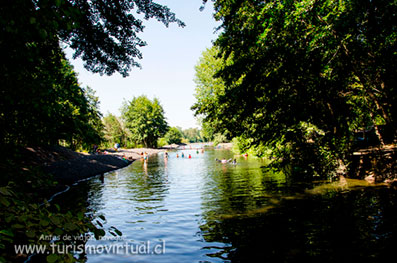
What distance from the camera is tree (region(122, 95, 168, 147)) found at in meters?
90.4

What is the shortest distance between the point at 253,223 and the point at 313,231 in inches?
89.2

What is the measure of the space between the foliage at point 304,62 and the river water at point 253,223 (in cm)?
311

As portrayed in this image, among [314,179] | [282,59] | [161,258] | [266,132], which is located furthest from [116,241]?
[314,179]

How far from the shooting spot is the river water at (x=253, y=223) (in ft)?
23.8

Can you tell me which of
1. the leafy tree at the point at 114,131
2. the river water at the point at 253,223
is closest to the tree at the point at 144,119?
the leafy tree at the point at 114,131

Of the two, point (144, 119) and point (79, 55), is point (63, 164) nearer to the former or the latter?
point (79, 55)

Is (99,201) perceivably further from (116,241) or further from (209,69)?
(209,69)

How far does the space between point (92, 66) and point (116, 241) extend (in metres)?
6.44

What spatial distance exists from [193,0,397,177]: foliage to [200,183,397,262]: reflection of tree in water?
2.90 metres

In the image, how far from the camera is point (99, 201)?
49.8 ft

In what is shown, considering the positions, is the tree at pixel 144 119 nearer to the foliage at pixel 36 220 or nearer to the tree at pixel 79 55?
the tree at pixel 79 55

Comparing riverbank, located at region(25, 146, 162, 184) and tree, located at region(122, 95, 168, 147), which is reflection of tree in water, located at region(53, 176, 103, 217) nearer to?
riverbank, located at region(25, 146, 162, 184)

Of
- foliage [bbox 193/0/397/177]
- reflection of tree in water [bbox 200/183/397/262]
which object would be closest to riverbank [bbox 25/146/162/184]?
reflection of tree in water [bbox 200/183/397/262]

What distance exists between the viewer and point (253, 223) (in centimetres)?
973
